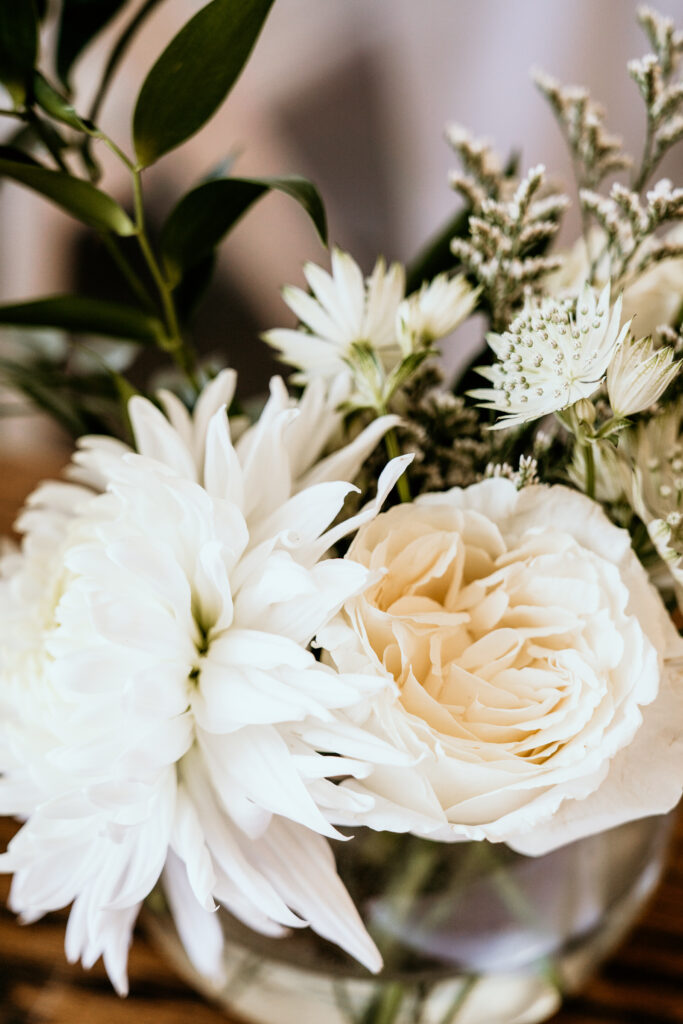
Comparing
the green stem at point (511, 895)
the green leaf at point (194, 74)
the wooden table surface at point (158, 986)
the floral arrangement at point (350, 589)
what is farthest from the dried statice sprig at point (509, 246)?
the wooden table surface at point (158, 986)

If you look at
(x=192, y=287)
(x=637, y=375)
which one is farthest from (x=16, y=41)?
(x=637, y=375)

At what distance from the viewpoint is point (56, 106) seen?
1.03 ft

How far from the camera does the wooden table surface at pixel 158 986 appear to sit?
0.44 meters

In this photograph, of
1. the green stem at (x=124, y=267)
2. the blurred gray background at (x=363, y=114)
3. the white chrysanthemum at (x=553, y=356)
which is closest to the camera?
the white chrysanthemum at (x=553, y=356)

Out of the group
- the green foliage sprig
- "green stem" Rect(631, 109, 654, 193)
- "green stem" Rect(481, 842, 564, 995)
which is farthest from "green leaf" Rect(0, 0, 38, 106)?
"green stem" Rect(481, 842, 564, 995)

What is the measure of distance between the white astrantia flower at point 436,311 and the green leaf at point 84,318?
A: 0.14m

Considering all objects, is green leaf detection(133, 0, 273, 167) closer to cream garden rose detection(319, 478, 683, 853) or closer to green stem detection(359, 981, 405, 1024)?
cream garden rose detection(319, 478, 683, 853)

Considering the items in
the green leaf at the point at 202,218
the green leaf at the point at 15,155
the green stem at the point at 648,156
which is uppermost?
the green stem at the point at 648,156

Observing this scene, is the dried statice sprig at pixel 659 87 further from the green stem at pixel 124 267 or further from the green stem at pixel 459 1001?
the green stem at pixel 459 1001

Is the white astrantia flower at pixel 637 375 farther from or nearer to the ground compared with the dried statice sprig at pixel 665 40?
nearer to the ground

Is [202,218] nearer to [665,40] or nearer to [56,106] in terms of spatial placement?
[56,106]

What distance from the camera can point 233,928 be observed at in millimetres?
386

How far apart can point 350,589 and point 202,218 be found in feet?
0.58

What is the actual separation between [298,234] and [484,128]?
17 centimetres
